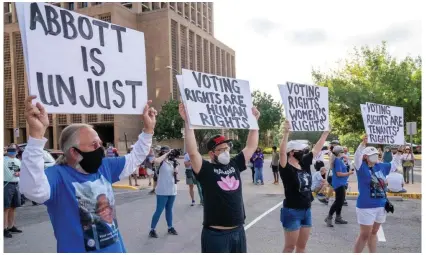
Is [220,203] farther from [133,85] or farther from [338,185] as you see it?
[338,185]

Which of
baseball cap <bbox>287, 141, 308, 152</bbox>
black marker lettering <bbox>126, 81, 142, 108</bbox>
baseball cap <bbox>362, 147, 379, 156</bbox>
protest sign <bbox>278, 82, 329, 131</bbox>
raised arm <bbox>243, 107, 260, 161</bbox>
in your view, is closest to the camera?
black marker lettering <bbox>126, 81, 142, 108</bbox>

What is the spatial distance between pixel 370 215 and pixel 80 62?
3.85 meters

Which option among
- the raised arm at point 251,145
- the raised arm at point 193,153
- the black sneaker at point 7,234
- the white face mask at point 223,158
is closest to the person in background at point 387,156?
the raised arm at point 251,145

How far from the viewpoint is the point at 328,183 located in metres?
10.8

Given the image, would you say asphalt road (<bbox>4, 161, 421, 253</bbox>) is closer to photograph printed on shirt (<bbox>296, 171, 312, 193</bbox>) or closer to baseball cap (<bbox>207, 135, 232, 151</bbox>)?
photograph printed on shirt (<bbox>296, 171, 312, 193</bbox>)

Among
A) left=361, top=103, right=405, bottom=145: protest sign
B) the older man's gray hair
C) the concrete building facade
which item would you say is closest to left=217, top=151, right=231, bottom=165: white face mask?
the older man's gray hair

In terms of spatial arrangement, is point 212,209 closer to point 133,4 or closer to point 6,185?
point 6,185

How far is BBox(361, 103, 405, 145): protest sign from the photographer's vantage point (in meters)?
6.57

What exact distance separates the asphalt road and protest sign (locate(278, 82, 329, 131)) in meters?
1.94

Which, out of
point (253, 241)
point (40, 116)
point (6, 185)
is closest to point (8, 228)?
point (6, 185)

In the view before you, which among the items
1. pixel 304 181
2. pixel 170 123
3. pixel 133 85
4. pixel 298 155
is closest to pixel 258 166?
pixel 298 155

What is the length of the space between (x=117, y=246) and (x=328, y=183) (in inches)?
349

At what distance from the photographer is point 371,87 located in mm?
28203

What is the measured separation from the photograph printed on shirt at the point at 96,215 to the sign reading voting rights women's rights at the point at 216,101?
150cm
